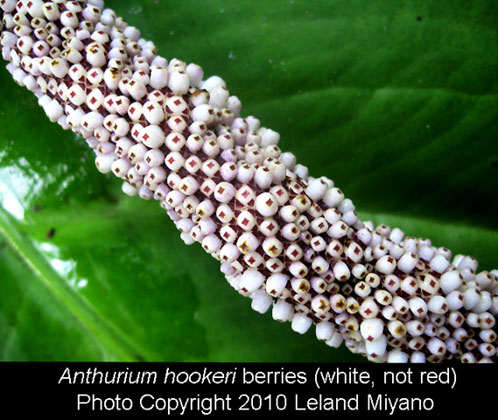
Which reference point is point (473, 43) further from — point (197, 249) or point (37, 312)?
point (37, 312)

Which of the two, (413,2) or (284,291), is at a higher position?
(413,2)

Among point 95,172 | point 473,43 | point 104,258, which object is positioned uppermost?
point 473,43

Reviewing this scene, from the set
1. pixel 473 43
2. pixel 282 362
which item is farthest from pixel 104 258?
pixel 473 43

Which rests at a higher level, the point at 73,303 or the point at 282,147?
the point at 282,147

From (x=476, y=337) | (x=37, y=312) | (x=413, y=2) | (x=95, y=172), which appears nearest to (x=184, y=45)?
(x=95, y=172)

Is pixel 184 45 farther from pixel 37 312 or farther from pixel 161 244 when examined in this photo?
pixel 37 312

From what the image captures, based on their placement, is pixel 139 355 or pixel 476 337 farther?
pixel 139 355
